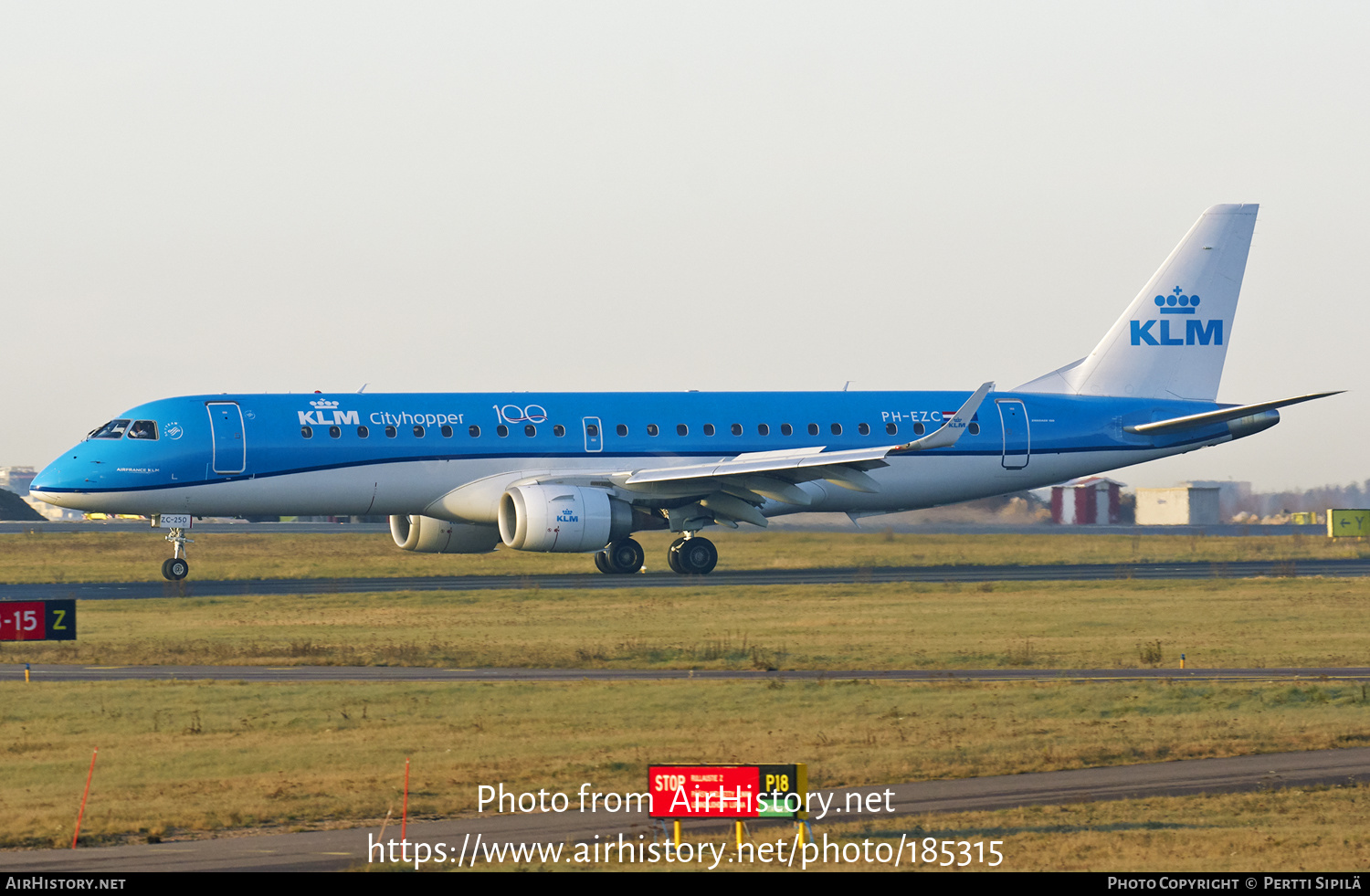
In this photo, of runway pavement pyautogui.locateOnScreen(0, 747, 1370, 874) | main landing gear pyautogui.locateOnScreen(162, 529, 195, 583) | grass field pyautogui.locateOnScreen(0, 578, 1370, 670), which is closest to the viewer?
runway pavement pyautogui.locateOnScreen(0, 747, 1370, 874)

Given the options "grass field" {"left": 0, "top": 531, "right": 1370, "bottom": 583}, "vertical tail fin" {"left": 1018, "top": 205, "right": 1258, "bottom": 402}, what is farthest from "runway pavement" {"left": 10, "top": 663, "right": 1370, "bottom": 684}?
"vertical tail fin" {"left": 1018, "top": 205, "right": 1258, "bottom": 402}

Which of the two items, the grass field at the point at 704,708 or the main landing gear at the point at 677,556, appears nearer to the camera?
the grass field at the point at 704,708

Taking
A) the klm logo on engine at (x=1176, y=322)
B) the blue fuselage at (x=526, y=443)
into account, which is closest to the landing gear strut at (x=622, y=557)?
the blue fuselage at (x=526, y=443)

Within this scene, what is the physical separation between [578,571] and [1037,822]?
116 ft

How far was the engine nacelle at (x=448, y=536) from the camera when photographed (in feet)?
166

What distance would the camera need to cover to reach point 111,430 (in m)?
45.9

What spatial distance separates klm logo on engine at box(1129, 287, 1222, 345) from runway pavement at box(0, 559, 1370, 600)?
7350 millimetres

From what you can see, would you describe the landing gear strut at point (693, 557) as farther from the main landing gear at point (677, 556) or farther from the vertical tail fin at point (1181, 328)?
the vertical tail fin at point (1181, 328)

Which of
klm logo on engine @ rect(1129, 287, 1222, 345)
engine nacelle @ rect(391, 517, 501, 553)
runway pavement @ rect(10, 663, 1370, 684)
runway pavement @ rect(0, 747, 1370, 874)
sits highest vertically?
klm logo on engine @ rect(1129, 287, 1222, 345)

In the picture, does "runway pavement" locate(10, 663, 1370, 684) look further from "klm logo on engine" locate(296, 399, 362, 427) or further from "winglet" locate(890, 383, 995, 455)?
"klm logo on engine" locate(296, 399, 362, 427)

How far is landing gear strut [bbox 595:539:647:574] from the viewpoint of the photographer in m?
49.7

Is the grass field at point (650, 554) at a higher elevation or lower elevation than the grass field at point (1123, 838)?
higher

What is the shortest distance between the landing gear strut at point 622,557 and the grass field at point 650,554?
2.11 metres

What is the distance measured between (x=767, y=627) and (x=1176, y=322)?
25.3 meters
